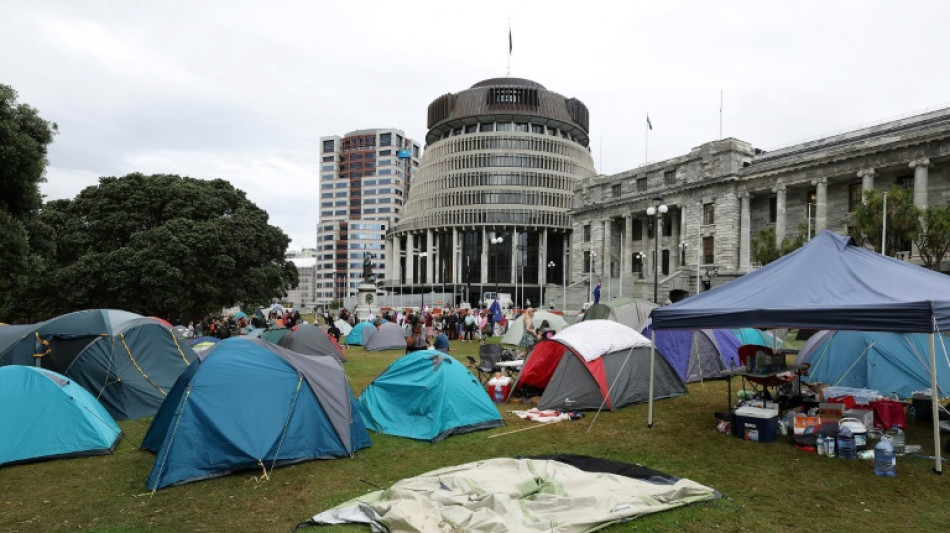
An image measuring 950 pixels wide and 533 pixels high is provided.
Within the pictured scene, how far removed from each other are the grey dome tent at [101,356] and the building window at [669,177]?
171ft

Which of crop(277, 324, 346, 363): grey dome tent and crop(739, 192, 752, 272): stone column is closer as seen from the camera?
crop(277, 324, 346, 363): grey dome tent

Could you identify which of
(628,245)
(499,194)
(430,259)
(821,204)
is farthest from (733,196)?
(430,259)

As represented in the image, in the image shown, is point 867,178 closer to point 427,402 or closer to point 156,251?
point 427,402

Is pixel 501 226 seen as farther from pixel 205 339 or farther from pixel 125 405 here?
pixel 125 405

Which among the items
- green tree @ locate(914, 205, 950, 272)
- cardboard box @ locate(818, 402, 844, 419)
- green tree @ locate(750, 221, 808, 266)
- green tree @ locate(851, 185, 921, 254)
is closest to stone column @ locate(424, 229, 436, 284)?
green tree @ locate(750, 221, 808, 266)

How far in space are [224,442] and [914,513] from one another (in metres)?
8.52

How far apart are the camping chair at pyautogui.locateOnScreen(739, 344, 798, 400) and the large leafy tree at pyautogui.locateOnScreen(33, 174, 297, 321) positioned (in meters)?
31.2

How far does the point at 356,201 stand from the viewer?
15325 cm

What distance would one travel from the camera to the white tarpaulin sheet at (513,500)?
5.75 m

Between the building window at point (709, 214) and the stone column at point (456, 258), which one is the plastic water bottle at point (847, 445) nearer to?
the building window at point (709, 214)

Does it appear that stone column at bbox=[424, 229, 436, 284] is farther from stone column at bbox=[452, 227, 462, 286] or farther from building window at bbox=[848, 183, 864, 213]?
building window at bbox=[848, 183, 864, 213]

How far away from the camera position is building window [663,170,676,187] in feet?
184

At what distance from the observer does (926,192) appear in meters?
38.2

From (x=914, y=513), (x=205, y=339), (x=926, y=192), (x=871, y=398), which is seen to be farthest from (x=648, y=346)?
(x=926, y=192)
